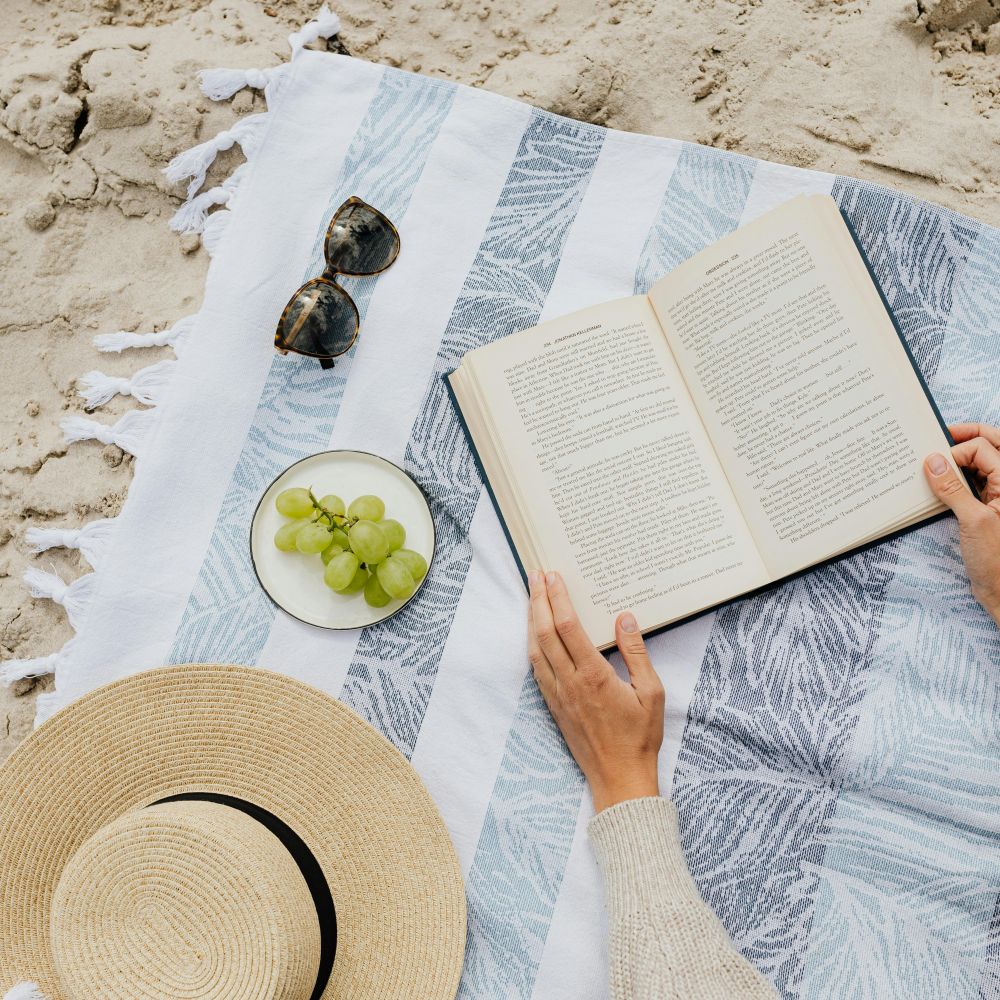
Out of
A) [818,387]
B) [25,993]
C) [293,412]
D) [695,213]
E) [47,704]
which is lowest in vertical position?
[25,993]

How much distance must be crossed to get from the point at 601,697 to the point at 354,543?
417 mm

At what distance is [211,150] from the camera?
1297 millimetres

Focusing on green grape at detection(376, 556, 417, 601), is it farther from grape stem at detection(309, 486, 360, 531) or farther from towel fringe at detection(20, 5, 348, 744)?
towel fringe at detection(20, 5, 348, 744)

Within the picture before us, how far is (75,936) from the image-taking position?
96 cm

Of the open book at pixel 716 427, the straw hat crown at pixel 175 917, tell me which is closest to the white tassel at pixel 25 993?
the straw hat crown at pixel 175 917

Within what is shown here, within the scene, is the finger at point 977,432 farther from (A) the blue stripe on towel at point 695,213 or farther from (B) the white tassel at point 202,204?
(B) the white tassel at point 202,204

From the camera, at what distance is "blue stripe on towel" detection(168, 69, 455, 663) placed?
1229 mm

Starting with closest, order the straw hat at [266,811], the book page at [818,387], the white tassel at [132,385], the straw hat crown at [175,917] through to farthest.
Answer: the straw hat crown at [175,917]
the straw hat at [266,811]
the book page at [818,387]
the white tassel at [132,385]

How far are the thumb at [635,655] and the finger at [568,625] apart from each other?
5cm

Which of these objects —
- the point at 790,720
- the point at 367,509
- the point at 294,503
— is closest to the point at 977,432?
the point at 790,720

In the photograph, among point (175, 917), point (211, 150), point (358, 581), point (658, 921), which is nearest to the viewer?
point (175, 917)

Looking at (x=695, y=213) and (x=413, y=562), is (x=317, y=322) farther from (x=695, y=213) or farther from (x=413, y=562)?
(x=695, y=213)

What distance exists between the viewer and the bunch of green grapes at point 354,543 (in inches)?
45.0

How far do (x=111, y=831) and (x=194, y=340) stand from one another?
713 mm
